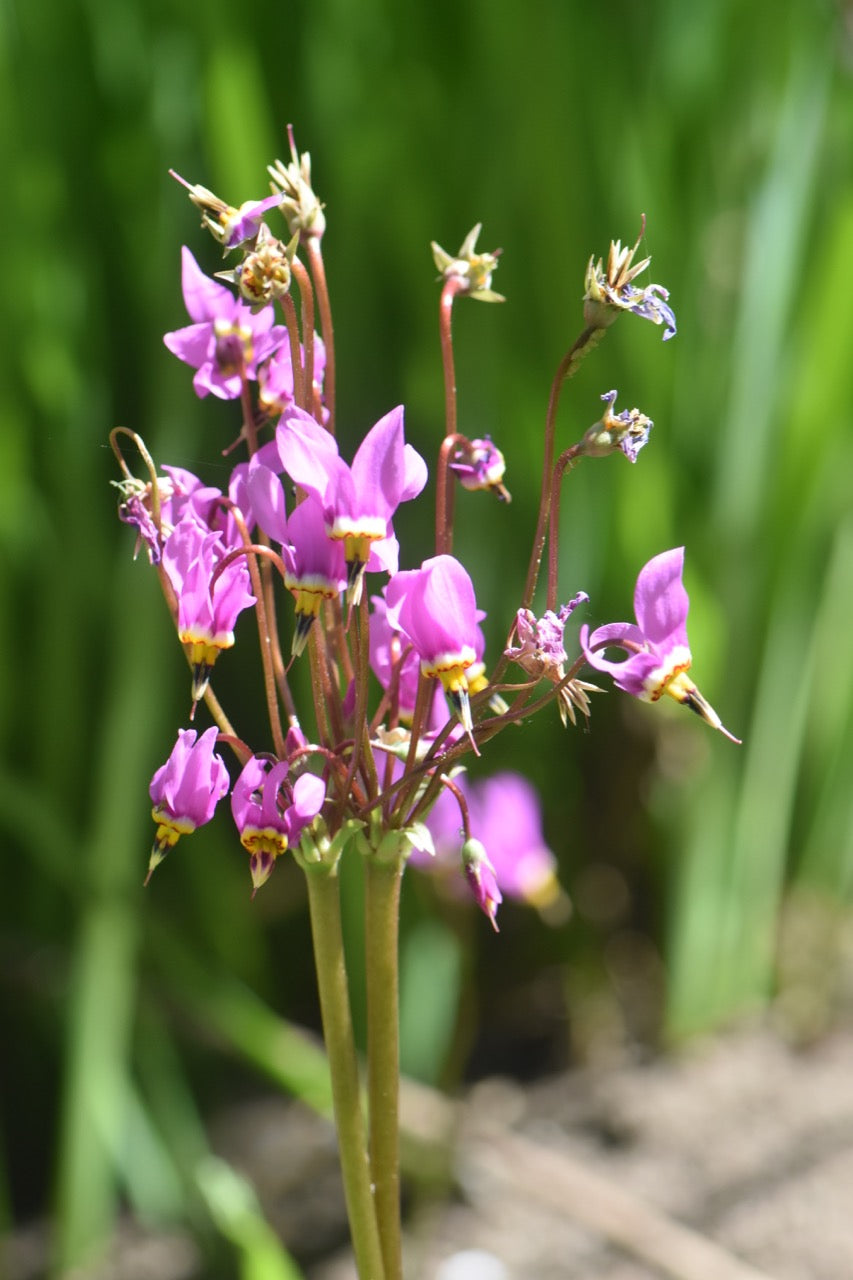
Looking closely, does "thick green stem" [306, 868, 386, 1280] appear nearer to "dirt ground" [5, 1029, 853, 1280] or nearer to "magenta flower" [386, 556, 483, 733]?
"magenta flower" [386, 556, 483, 733]

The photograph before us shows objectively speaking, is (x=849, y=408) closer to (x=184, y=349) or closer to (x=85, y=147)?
(x=85, y=147)

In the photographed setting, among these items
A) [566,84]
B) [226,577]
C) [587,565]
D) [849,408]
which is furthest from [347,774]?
[849,408]

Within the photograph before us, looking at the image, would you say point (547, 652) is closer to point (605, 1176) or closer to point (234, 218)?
point (234, 218)

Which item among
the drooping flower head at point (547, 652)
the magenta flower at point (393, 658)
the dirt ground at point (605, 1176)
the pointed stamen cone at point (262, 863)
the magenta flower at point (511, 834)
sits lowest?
the dirt ground at point (605, 1176)

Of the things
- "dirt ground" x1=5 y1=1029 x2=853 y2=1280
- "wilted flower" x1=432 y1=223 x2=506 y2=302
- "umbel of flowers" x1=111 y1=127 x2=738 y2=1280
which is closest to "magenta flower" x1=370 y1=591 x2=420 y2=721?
"umbel of flowers" x1=111 y1=127 x2=738 y2=1280

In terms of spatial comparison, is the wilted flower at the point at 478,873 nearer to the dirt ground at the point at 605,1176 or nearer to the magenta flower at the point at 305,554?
the magenta flower at the point at 305,554

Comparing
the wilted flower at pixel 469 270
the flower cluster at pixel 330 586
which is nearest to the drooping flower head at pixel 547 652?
the flower cluster at pixel 330 586
